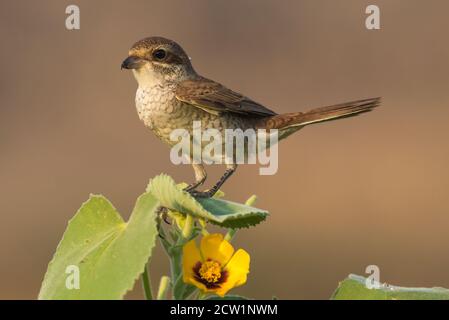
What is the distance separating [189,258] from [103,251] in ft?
0.64

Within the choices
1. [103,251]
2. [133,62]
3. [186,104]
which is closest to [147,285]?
[103,251]

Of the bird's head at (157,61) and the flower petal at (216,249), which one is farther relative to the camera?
the bird's head at (157,61)

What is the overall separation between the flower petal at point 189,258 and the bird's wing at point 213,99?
2367 millimetres

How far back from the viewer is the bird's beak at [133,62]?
13.3 feet

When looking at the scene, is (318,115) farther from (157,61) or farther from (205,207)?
(205,207)

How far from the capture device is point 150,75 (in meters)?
4.39

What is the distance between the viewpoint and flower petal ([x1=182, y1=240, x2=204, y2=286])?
2.22m

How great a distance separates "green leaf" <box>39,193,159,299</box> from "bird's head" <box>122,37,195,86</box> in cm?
167

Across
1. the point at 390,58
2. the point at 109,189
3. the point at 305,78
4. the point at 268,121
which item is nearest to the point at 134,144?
the point at 109,189

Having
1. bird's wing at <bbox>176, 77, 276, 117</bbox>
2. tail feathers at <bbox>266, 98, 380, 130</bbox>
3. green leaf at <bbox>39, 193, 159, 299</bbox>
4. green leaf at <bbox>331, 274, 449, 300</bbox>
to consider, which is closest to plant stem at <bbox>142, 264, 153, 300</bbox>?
green leaf at <bbox>39, 193, 159, 299</bbox>

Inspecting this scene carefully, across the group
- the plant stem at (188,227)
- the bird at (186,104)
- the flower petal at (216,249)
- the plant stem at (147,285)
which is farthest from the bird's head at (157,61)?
the plant stem at (147,285)

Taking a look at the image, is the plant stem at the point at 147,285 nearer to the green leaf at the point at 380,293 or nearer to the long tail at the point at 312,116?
the green leaf at the point at 380,293

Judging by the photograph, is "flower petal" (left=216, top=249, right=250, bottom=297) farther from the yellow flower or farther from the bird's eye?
the bird's eye

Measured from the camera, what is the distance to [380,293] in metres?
2.31
